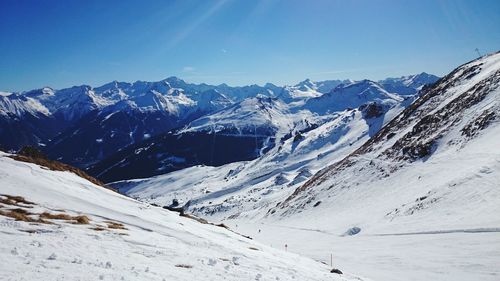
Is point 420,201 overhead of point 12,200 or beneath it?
beneath

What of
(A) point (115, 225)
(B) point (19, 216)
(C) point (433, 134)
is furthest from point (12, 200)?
(C) point (433, 134)

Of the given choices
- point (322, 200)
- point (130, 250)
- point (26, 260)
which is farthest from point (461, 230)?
point (322, 200)

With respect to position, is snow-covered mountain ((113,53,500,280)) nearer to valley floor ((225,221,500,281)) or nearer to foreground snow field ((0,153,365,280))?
valley floor ((225,221,500,281))

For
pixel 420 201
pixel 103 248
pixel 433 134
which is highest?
pixel 433 134

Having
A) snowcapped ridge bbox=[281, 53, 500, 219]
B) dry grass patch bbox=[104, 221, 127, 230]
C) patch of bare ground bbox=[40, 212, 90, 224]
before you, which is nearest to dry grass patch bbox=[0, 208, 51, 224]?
patch of bare ground bbox=[40, 212, 90, 224]

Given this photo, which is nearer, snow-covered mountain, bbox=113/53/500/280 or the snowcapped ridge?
snow-covered mountain, bbox=113/53/500/280

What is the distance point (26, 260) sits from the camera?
50.3 ft

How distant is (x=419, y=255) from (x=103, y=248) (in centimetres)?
2386

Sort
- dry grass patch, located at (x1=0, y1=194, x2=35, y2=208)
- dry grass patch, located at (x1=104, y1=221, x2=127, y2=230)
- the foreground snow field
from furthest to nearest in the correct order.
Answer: dry grass patch, located at (x1=0, y1=194, x2=35, y2=208) < dry grass patch, located at (x1=104, y1=221, x2=127, y2=230) < the foreground snow field

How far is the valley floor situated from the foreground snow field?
5597 mm

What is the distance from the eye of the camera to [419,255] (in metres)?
30.7

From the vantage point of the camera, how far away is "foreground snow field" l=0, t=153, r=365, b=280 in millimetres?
15617

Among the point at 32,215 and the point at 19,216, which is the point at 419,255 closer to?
the point at 32,215

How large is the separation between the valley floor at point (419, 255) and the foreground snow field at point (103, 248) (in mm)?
5597
